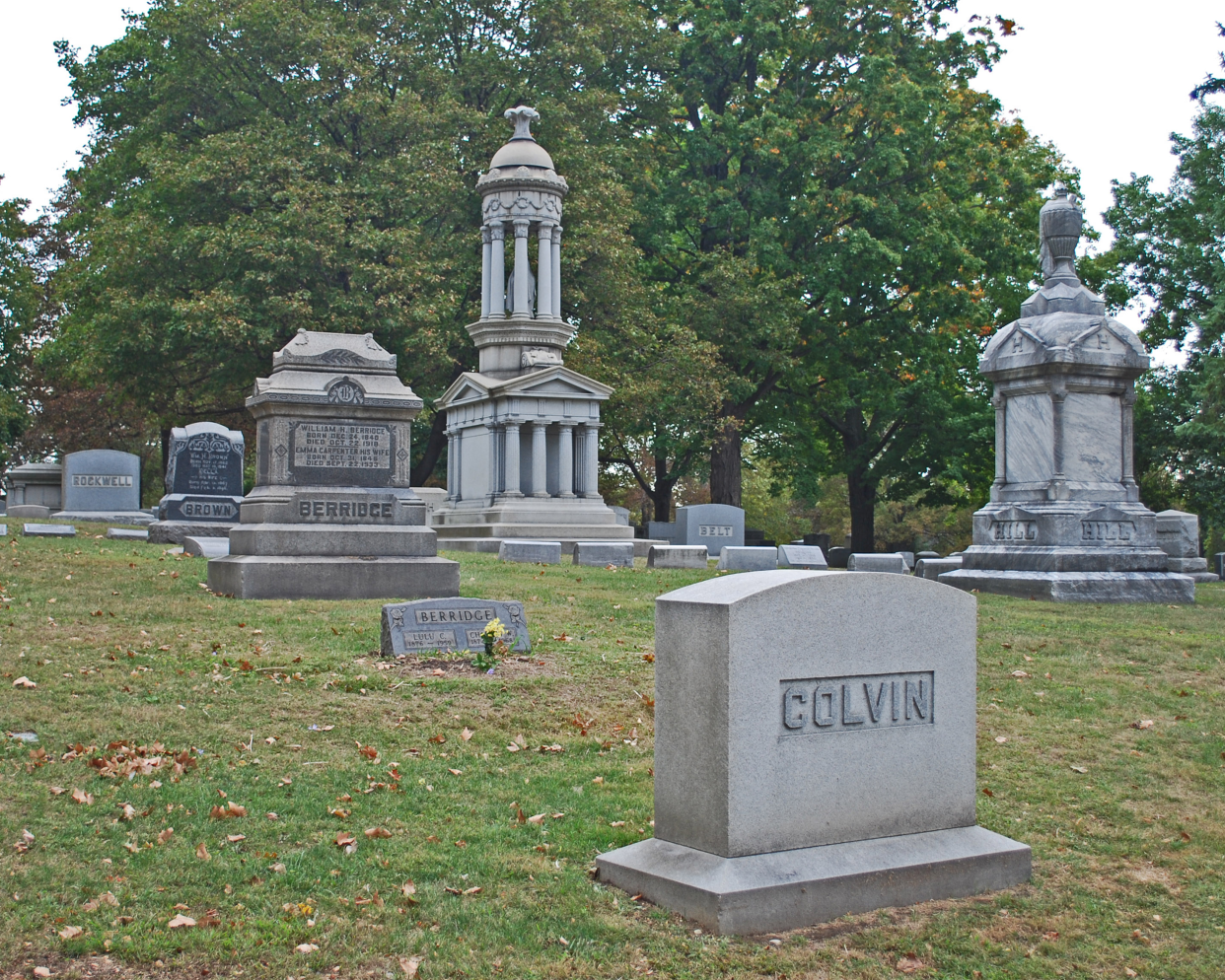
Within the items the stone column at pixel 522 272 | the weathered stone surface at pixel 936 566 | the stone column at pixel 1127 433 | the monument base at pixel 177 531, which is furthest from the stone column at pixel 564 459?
the stone column at pixel 1127 433

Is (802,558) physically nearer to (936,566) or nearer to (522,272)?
(936,566)

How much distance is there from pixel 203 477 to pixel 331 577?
12.4 m

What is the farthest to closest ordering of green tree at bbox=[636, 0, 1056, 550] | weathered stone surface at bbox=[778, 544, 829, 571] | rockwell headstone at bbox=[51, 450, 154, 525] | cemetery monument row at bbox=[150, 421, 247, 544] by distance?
green tree at bbox=[636, 0, 1056, 550]
rockwell headstone at bbox=[51, 450, 154, 525]
cemetery monument row at bbox=[150, 421, 247, 544]
weathered stone surface at bbox=[778, 544, 829, 571]

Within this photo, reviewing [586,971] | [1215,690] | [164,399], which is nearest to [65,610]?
[586,971]

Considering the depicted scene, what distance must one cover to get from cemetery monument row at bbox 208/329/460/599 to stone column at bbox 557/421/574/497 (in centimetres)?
984

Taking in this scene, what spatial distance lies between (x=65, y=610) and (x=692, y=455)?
28.1 metres

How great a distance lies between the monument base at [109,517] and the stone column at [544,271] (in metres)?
9.77

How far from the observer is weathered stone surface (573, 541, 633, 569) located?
1916 cm

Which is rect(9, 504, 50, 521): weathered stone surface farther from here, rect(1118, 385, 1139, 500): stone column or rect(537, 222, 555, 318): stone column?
rect(1118, 385, 1139, 500): stone column

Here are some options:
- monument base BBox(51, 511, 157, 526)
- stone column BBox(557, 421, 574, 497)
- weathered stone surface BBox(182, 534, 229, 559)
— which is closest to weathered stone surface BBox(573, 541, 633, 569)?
stone column BBox(557, 421, 574, 497)

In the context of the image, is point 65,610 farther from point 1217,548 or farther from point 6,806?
point 1217,548

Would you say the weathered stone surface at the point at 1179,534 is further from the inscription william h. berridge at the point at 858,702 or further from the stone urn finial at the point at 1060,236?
the inscription william h. berridge at the point at 858,702

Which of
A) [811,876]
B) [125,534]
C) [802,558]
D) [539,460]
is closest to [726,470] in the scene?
[539,460]

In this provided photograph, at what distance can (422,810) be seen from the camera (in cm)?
583
